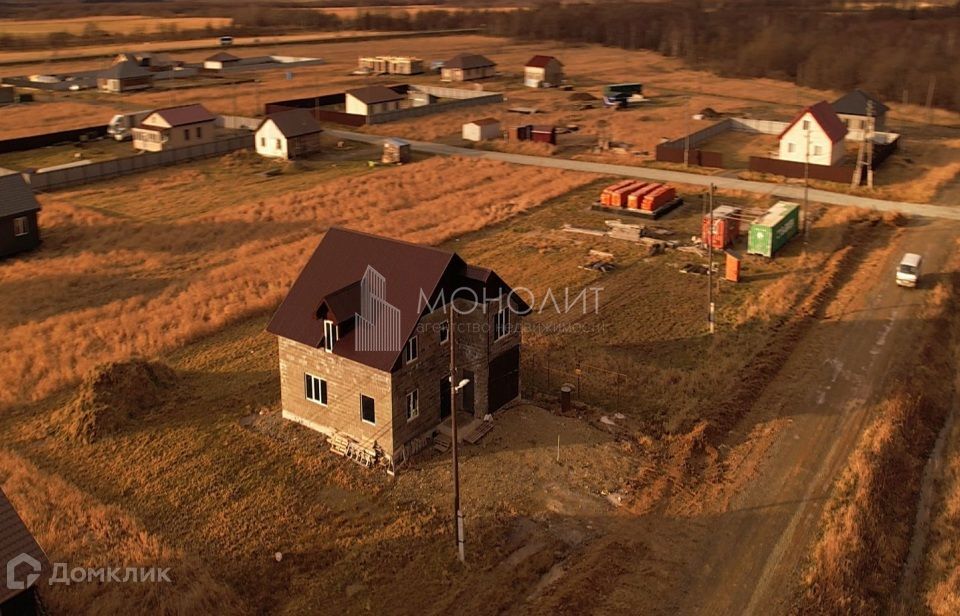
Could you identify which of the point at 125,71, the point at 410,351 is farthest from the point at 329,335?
the point at 125,71

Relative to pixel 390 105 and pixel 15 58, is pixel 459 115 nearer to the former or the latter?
pixel 390 105

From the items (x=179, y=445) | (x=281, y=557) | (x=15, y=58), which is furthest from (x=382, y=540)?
(x=15, y=58)

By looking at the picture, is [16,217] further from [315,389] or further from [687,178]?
[687,178]

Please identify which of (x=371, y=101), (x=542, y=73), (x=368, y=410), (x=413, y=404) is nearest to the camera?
(x=368, y=410)

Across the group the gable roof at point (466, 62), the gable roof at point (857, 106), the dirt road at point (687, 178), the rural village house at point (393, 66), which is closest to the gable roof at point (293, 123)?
the dirt road at point (687, 178)

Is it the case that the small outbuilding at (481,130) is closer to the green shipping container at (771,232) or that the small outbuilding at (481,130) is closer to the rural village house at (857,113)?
the rural village house at (857,113)

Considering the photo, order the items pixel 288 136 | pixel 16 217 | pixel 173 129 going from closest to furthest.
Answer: pixel 16 217
pixel 288 136
pixel 173 129

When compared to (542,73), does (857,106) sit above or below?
below

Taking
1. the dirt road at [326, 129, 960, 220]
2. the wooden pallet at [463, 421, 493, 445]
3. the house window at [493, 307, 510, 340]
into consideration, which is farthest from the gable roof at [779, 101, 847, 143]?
the wooden pallet at [463, 421, 493, 445]
